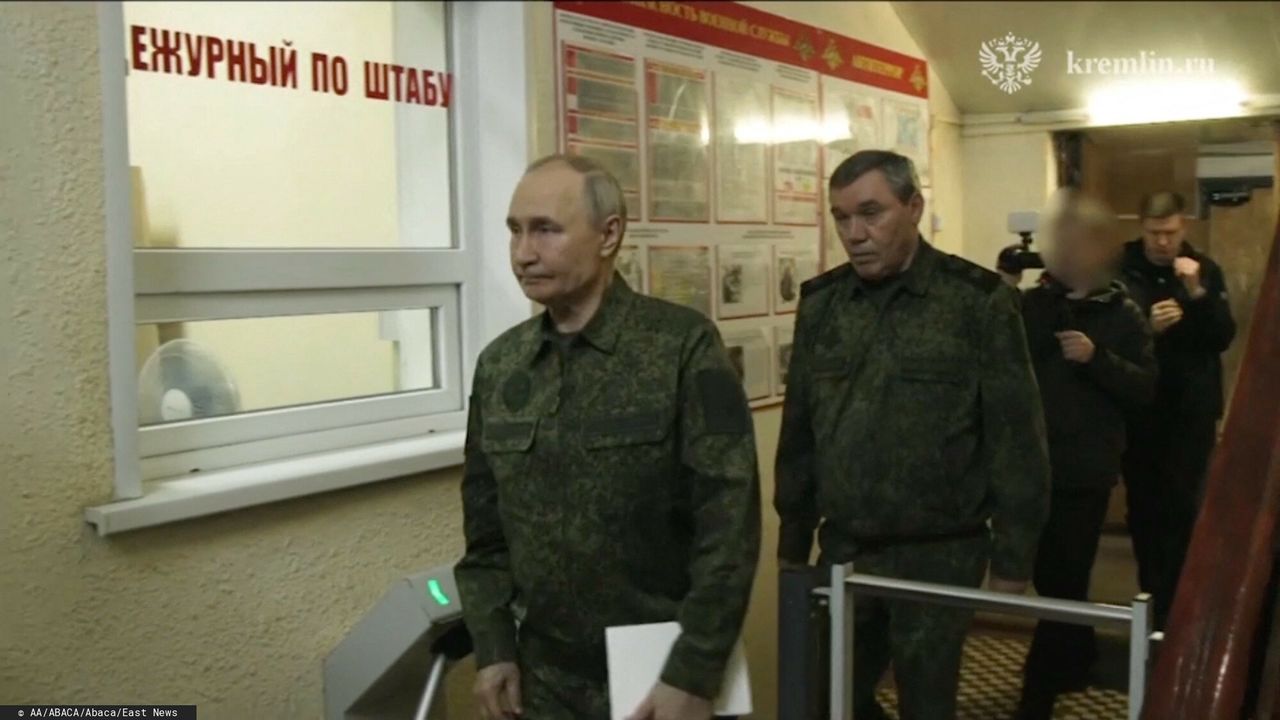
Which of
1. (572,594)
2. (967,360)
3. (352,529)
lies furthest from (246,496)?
(967,360)

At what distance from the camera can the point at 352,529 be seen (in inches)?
76.5

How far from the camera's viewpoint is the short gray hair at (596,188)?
5.01 ft

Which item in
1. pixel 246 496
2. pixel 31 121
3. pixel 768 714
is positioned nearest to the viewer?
pixel 31 121

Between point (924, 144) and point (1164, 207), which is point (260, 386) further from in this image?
point (1164, 207)

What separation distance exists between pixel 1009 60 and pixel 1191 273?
0.51 meters

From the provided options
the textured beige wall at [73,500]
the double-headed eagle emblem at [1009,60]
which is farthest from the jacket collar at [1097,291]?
the textured beige wall at [73,500]

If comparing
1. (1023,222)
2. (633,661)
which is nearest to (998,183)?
(1023,222)

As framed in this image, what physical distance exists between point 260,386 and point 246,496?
317 millimetres

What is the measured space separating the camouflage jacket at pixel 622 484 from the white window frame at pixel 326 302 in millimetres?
453

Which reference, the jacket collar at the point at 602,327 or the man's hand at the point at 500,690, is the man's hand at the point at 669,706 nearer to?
the man's hand at the point at 500,690


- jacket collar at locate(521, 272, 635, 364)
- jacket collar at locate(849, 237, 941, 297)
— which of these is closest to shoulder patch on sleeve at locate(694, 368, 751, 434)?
jacket collar at locate(521, 272, 635, 364)

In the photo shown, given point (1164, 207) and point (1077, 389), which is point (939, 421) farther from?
point (1164, 207)

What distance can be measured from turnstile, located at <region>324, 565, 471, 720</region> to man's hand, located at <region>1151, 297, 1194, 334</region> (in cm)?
122

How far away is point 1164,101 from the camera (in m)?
2.09
